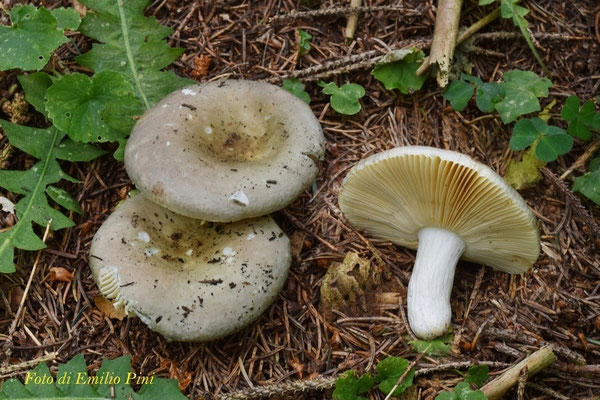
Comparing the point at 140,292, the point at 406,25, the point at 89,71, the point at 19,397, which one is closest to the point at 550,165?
the point at 406,25

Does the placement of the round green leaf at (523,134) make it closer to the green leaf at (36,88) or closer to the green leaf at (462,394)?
the green leaf at (462,394)

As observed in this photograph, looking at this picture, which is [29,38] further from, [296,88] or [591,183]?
[591,183]

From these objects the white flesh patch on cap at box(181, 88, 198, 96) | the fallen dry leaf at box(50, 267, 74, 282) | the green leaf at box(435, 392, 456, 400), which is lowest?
the fallen dry leaf at box(50, 267, 74, 282)

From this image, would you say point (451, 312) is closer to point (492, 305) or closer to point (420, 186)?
point (492, 305)

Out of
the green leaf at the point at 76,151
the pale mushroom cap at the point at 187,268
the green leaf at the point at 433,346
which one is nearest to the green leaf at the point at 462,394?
the green leaf at the point at 433,346

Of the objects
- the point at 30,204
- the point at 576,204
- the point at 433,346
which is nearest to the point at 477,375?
the point at 433,346

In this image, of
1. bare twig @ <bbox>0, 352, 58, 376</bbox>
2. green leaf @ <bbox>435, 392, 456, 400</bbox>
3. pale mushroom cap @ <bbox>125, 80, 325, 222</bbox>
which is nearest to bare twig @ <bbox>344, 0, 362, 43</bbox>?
pale mushroom cap @ <bbox>125, 80, 325, 222</bbox>

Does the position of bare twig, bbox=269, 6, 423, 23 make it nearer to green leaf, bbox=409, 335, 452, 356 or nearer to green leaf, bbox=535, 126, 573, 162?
green leaf, bbox=535, 126, 573, 162

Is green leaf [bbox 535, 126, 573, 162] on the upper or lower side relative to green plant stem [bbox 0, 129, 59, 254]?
upper
